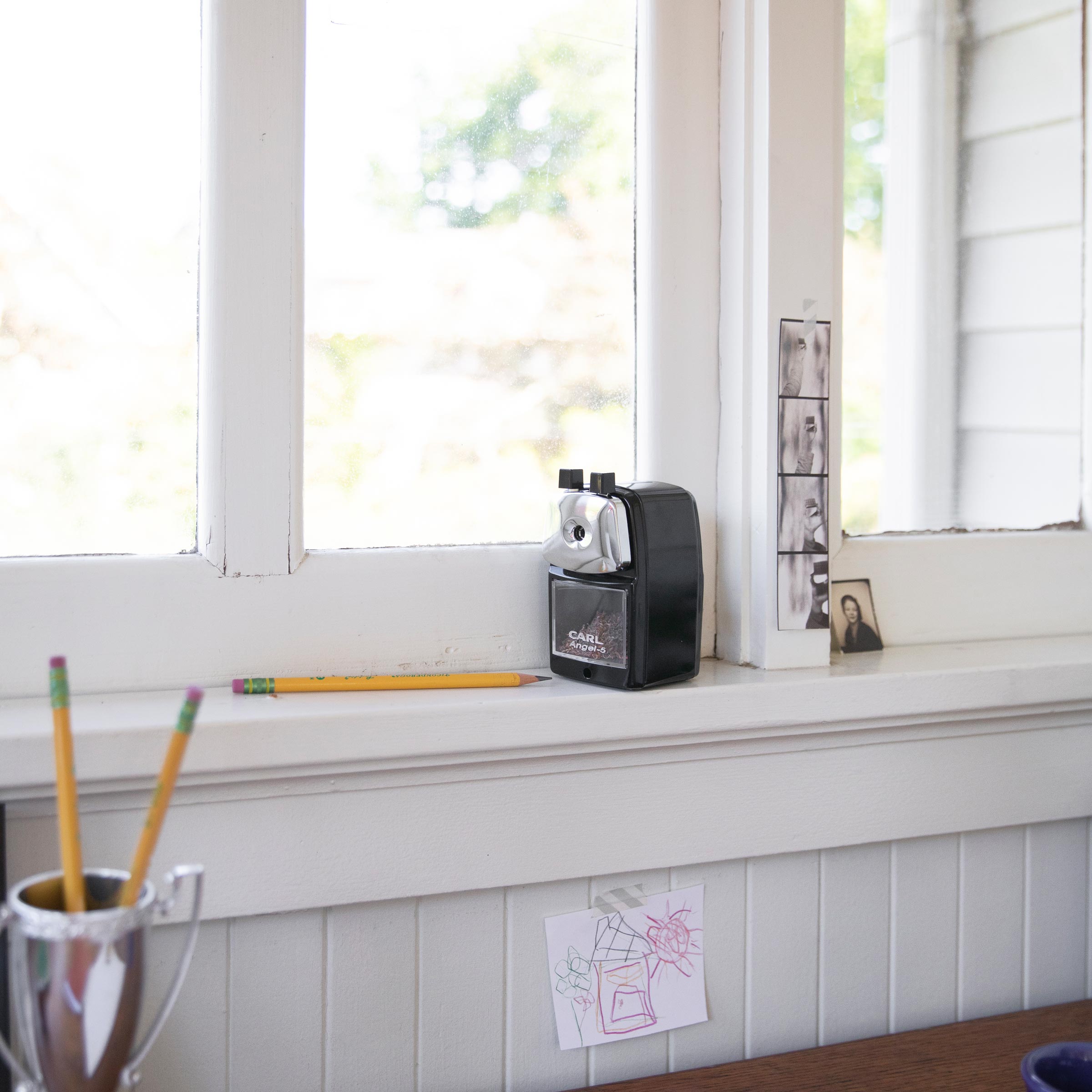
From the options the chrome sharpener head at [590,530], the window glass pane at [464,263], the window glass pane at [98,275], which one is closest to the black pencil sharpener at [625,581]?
the chrome sharpener head at [590,530]

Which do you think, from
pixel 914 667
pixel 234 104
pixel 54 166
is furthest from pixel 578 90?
pixel 914 667

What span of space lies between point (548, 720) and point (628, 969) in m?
0.25

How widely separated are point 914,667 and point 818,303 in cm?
35

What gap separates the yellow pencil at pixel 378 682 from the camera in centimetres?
83

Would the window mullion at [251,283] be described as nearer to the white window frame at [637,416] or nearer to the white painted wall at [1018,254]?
the white window frame at [637,416]

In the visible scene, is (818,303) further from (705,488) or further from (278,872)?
(278,872)

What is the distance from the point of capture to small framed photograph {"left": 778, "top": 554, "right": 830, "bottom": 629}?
95 centimetres

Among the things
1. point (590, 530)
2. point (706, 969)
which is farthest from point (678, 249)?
point (706, 969)

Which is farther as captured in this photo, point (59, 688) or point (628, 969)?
point (628, 969)

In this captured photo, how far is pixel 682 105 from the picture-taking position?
3.25 ft

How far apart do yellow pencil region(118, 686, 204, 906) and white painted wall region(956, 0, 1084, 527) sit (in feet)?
2.96

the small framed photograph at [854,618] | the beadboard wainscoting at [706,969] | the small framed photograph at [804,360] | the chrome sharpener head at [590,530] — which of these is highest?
the small framed photograph at [804,360]

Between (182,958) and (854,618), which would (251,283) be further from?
(854,618)

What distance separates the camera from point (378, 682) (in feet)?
2.79
